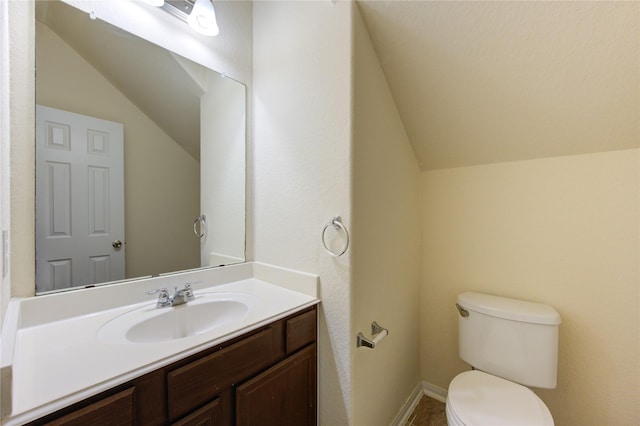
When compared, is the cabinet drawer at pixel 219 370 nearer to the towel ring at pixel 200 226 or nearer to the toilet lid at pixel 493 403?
the towel ring at pixel 200 226

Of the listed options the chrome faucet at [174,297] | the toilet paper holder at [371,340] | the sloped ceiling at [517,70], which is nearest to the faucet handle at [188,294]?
the chrome faucet at [174,297]

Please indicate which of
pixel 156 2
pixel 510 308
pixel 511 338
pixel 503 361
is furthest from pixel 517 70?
pixel 156 2

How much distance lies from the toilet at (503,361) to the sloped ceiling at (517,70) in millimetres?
834

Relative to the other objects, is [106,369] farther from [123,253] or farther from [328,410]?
[328,410]

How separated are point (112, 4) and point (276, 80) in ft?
2.33

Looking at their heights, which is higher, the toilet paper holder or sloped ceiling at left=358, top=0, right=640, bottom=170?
sloped ceiling at left=358, top=0, right=640, bottom=170

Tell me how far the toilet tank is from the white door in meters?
1.75

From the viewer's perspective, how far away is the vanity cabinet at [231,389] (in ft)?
2.00

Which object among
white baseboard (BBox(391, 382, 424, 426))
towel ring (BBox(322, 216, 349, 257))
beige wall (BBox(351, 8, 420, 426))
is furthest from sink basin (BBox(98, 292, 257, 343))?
white baseboard (BBox(391, 382, 424, 426))

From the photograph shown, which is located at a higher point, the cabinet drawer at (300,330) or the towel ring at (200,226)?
the towel ring at (200,226)

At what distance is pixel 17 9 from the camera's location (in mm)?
853

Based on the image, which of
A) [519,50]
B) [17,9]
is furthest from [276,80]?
[519,50]

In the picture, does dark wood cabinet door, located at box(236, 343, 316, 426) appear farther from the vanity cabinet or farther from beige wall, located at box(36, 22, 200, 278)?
beige wall, located at box(36, 22, 200, 278)

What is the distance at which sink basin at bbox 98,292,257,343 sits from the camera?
0.88 m
